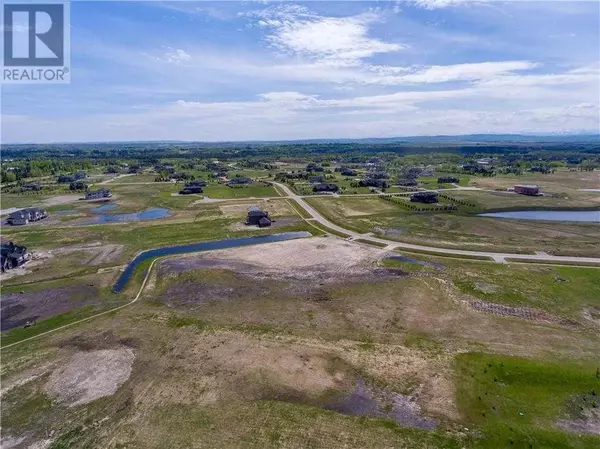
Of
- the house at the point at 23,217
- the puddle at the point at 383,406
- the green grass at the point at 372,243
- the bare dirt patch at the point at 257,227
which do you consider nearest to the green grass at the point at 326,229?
the green grass at the point at 372,243

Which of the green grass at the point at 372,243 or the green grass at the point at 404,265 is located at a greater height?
the green grass at the point at 372,243

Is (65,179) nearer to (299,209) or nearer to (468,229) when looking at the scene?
(299,209)

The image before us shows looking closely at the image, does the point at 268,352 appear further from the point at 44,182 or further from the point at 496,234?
the point at 44,182

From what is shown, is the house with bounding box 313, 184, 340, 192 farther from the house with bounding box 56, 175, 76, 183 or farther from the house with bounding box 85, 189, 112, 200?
the house with bounding box 56, 175, 76, 183

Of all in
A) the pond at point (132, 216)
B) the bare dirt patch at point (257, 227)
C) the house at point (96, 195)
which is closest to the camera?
the bare dirt patch at point (257, 227)

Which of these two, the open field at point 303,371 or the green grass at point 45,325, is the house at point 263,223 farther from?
the green grass at point 45,325

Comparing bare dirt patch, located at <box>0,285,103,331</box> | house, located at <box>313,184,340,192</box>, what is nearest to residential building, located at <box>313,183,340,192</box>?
house, located at <box>313,184,340,192</box>

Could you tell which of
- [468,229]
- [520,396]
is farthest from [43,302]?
[468,229]
